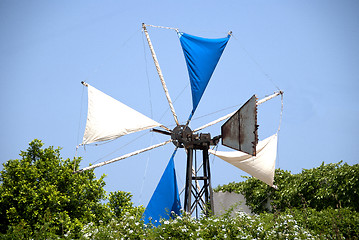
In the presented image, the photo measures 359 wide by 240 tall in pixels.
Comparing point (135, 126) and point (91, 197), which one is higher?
point (91, 197)

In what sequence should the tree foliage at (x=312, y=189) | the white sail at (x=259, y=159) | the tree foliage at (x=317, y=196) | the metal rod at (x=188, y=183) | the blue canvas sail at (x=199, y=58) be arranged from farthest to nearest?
the white sail at (x=259, y=159)
the blue canvas sail at (x=199, y=58)
the tree foliage at (x=312, y=189)
the metal rod at (x=188, y=183)
the tree foliage at (x=317, y=196)

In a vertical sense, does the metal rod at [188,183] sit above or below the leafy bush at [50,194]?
below

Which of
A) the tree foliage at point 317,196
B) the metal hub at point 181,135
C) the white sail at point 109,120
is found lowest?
the tree foliage at point 317,196

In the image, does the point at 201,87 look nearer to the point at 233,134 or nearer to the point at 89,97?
the point at 233,134

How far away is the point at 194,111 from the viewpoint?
13289 millimetres

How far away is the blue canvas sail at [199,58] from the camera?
13.3 meters

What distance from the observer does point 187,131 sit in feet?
43.3

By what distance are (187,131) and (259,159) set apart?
9.61ft

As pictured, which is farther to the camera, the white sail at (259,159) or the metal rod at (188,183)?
the white sail at (259,159)

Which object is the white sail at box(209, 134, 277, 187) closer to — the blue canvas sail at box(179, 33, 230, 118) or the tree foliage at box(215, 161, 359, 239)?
the tree foliage at box(215, 161, 359, 239)

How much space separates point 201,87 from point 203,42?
1.52 metres

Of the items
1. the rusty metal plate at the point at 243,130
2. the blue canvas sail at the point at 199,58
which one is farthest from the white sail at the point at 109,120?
the rusty metal plate at the point at 243,130

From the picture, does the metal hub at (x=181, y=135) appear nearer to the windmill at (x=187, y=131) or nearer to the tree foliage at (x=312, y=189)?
the windmill at (x=187, y=131)

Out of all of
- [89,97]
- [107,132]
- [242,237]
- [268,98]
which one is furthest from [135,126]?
[242,237]
